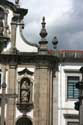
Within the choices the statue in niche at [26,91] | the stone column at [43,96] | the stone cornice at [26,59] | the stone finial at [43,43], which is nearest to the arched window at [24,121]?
the stone column at [43,96]

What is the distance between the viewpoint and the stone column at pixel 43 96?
114ft

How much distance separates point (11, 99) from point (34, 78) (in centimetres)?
245

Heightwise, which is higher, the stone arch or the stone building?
the stone building

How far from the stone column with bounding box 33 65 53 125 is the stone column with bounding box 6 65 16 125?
164cm

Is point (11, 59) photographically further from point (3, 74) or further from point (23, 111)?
point (23, 111)

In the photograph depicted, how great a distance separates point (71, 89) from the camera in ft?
119

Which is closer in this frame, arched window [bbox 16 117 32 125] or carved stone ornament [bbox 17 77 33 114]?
carved stone ornament [bbox 17 77 33 114]

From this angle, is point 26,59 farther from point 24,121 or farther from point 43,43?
point 24,121

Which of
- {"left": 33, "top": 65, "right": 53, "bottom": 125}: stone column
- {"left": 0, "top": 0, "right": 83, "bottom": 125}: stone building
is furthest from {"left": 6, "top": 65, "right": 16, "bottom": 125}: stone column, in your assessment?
{"left": 33, "top": 65, "right": 53, "bottom": 125}: stone column

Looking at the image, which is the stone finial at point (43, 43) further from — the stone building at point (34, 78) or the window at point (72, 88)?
the window at point (72, 88)

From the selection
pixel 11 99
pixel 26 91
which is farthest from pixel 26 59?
pixel 11 99

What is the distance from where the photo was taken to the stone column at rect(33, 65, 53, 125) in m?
34.8

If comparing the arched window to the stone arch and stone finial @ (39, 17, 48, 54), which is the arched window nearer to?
the stone arch

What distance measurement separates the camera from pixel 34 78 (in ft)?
116
